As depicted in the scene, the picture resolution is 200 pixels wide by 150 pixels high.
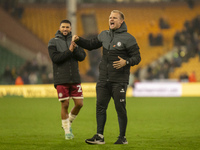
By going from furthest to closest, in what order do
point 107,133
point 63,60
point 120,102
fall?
point 107,133
point 63,60
point 120,102

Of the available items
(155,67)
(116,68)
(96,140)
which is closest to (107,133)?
(96,140)

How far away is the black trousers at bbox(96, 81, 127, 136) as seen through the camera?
6.83 meters

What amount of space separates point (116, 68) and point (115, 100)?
54 cm

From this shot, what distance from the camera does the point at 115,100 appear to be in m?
6.85

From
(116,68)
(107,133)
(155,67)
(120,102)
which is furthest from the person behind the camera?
(155,67)

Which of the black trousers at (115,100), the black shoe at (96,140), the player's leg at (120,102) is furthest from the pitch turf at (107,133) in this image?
the black trousers at (115,100)

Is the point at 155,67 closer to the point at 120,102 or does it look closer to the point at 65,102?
the point at 65,102

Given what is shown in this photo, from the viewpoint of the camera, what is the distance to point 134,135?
816 cm

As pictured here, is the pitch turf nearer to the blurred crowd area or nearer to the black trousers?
the black trousers

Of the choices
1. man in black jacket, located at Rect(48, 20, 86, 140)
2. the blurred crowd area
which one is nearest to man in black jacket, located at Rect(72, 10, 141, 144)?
man in black jacket, located at Rect(48, 20, 86, 140)

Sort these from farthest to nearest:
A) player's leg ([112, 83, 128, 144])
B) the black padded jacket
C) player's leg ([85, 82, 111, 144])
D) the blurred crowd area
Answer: the blurred crowd area, the black padded jacket, player's leg ([85, 82, 111, 144]), player's leg ([112, 83, 128, 144])

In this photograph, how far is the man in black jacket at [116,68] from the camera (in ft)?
22.2

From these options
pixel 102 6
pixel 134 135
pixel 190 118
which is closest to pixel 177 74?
pixel 102 6

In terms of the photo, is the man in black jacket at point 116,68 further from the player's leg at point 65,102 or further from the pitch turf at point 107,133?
the player's leg at point 65,102
